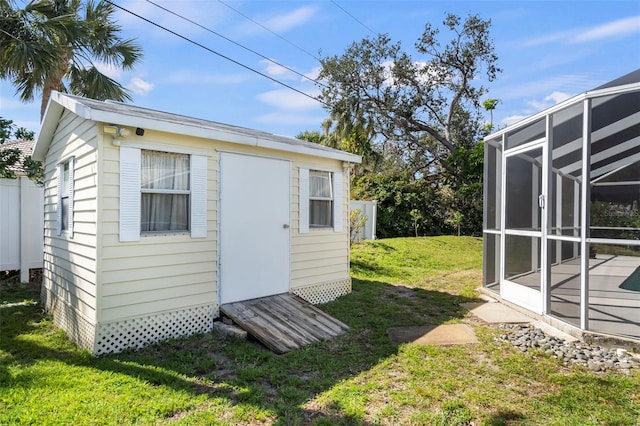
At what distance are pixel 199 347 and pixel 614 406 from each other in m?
3.98

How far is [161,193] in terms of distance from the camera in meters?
4.39

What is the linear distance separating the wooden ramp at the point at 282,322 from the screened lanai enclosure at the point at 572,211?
2.98m

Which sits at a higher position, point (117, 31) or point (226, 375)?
point (117, 31)

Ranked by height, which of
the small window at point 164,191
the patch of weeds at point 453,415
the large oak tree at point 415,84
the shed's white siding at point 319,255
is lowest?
the patch of weeds at point 453,415

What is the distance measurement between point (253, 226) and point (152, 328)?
1.83 metres

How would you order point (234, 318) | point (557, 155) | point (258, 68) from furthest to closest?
point (258, 68) → point (557, 155) → point (234, 318)

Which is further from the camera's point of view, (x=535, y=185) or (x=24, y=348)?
(x=535, y=185)

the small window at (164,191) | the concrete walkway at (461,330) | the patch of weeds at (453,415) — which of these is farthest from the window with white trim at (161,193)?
the patch of weeds at (453,415)

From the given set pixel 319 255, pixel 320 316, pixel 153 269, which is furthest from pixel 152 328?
pixel 319 255

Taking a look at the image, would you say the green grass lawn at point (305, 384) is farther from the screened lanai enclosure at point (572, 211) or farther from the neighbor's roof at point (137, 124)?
the neighbor's roof at point (137, 124)

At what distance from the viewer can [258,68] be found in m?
11.1

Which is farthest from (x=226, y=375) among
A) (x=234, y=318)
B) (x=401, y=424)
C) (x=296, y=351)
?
(x=401, y=424)

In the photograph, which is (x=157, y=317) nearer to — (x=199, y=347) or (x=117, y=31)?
(x=199, y=347)

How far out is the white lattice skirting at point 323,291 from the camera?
5952mm
